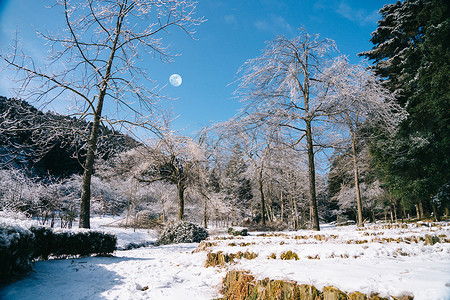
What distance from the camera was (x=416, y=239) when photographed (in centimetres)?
377

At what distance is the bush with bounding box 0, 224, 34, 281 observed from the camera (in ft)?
9.23

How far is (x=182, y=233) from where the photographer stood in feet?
32.4

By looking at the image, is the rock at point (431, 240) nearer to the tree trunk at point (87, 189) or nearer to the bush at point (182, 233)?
the tree trunk at point (87, 189)

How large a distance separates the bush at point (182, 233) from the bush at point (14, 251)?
6873 millimetres

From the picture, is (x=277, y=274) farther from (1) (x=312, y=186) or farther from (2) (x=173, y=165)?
(2) (x=173, y=165)

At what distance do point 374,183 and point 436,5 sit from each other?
1328 centimetres

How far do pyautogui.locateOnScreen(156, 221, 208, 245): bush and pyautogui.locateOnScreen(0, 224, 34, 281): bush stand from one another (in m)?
6.87

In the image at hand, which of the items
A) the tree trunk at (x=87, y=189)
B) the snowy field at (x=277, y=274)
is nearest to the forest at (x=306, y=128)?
the tree trunk at (x=87, y=189)

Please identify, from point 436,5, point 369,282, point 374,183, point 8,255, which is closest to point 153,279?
point 8,255

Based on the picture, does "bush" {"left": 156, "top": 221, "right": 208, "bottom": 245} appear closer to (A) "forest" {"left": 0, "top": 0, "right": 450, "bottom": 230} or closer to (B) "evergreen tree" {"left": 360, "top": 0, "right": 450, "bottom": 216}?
(A) "forest" {"left": 0, "top": 0, "right": 450, "bottom": 230}

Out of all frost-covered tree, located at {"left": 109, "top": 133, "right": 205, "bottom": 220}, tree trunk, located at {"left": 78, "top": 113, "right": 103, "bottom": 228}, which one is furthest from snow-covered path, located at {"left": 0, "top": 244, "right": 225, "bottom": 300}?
frost-covered tree, located at {"left": 109, "top": 133, "right": 205, "bottom": 220}

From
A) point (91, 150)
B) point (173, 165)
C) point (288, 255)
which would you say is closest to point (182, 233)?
point (173, 165)

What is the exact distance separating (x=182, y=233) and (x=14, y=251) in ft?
24.3

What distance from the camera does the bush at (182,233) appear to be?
979 cm
